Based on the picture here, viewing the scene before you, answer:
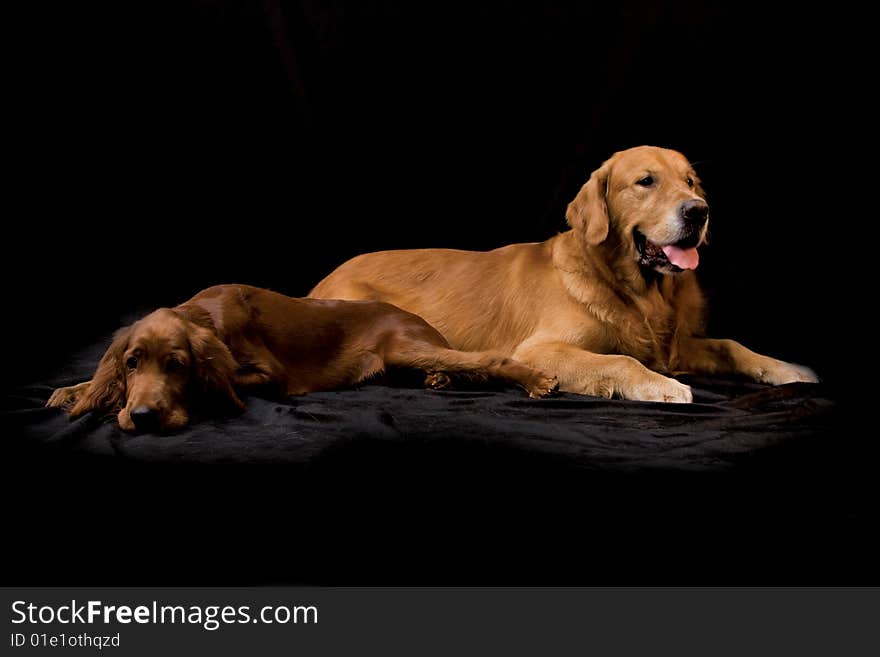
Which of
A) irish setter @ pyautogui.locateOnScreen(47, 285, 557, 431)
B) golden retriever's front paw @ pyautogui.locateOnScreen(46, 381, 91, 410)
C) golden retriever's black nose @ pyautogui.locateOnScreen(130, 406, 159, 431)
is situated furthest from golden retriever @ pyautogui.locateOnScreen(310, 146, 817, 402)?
golden retriever's black nose @ pyautogui.locateOnScreen(130, 406, 159, 431)

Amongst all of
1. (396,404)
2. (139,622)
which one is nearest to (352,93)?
(396,404)

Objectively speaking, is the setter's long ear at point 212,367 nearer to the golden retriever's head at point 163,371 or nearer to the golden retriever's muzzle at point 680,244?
the golden retriever's head at point 163,371

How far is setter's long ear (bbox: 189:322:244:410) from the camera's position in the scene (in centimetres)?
263

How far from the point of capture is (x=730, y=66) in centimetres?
378

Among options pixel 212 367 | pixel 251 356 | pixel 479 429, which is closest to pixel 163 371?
pixel 212 367

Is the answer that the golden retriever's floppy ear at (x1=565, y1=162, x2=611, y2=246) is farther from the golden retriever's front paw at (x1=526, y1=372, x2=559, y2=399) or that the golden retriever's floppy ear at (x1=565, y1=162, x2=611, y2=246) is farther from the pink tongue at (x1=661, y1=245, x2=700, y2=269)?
the golden retriever's front paw at (x1=526, y1=372, x2=559, y2=399)

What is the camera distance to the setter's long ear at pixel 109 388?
2623 mm

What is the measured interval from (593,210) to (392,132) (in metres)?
1.10

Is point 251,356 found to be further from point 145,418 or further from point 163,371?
point 145,418

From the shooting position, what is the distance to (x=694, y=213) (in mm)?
3080

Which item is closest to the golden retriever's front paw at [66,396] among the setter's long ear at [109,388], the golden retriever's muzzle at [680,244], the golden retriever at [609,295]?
the setter's long ear at [109,388]

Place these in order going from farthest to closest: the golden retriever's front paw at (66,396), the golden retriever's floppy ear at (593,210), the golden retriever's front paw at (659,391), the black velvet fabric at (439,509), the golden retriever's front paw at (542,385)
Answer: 1. the golden retriever's floppy ear at (593,210)
2. the golden retriever's front paw at (542,385)
3. the golden retriever's front paw at (659,391)
4. the golden retriever's front paw at (66,396)
5. the black velvet fabric at (439,509)

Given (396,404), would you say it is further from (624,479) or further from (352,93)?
(352,93)

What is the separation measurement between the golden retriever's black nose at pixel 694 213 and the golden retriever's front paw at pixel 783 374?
0.63 meters
